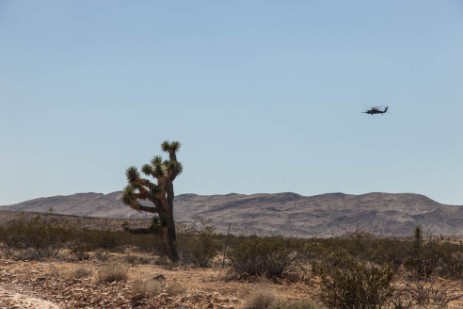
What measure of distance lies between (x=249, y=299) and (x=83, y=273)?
5.59 meters

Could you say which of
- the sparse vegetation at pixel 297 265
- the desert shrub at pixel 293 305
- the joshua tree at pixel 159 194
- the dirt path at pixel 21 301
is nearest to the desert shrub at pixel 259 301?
the sparse vegetation at pixel 297 265

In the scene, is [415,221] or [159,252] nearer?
[159,252]

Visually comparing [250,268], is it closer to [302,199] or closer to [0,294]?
[0,294]

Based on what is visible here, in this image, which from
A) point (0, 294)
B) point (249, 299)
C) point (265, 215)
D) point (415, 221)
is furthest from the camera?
point (265, 215)

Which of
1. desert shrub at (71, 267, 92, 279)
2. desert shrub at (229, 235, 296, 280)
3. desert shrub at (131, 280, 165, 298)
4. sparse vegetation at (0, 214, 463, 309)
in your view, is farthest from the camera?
desert shrub at (229, 235, 296, 280)

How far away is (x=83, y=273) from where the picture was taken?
12.7 meters

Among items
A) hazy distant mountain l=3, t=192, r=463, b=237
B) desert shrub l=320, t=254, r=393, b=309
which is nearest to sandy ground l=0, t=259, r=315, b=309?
desert shrub l=320, t=254, r=393, b=309

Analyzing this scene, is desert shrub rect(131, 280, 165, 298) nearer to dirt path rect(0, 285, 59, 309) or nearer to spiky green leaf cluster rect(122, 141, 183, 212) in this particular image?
dirt path rect(0, 285, 59, 309)

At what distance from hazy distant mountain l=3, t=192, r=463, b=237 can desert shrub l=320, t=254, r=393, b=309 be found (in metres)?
80.1

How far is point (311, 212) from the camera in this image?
4488 inches

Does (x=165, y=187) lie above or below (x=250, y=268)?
above

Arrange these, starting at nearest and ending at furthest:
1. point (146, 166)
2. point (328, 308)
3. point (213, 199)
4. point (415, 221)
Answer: point (328, 308) < point (146, 166) < point (415, 221) < point (213, 199)

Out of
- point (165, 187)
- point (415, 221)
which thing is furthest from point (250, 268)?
point (415, 221)

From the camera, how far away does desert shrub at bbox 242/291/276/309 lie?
906 centimetres
